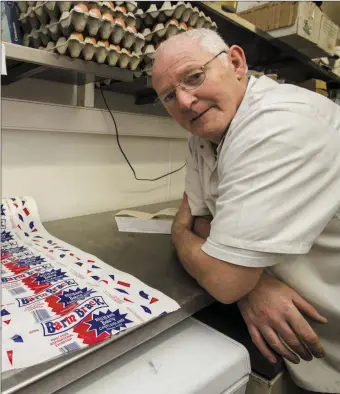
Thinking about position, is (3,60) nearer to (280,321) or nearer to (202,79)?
(202,79)

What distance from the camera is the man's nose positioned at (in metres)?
0.80

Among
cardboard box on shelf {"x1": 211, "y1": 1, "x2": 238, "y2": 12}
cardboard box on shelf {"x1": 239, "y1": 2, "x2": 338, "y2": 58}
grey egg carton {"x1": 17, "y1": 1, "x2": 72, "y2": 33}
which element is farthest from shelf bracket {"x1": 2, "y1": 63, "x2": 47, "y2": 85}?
cardboard box on shelf {"x1": 239, "y1": 2, "x2": 338, "y2": 58}

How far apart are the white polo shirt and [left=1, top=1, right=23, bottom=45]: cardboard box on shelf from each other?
0.71 meters

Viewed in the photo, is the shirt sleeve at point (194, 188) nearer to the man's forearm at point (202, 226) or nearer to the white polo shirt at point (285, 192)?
the man's forearm at point (202, 226)

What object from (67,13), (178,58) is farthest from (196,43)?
(67,13)

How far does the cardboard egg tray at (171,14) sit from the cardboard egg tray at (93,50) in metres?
0.13

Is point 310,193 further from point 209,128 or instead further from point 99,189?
point 99,189

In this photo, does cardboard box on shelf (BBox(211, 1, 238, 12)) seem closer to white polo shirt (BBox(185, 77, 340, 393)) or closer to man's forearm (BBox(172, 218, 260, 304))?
white polo shirt (BBox(185, 77, 340, 393))

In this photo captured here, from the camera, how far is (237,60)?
0.86 m

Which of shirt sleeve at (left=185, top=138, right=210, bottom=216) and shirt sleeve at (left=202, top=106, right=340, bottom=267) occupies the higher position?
shirt sleeve at (left=202, top=106, right=340, bottom=267)

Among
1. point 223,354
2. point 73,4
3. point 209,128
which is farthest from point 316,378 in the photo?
point 73,4

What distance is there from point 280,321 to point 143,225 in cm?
67

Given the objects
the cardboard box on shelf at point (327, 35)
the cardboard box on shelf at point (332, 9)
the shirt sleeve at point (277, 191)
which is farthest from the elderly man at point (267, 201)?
the cardboard box on shelf at point (332, 9)

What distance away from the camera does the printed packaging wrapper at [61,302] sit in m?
0.51
